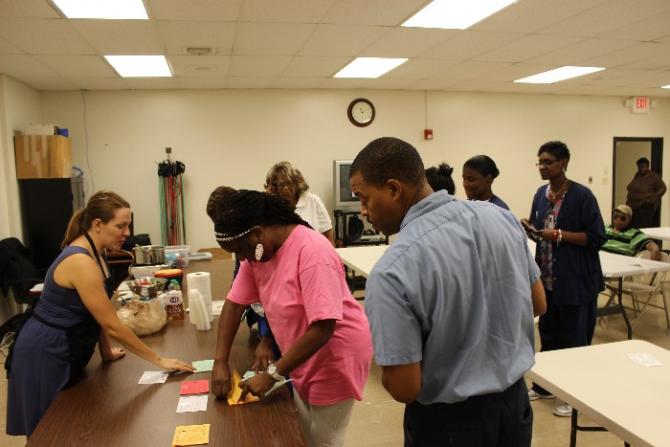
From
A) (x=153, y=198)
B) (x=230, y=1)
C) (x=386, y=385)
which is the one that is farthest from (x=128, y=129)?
(x=386, y=385)

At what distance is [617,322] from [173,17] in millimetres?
4696

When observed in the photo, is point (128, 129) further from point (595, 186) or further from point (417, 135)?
point (595, 186)

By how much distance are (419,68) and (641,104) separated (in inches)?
190

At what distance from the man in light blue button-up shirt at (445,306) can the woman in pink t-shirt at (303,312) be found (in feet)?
1.12

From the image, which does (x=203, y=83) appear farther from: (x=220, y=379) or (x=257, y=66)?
(x=220, y=379)

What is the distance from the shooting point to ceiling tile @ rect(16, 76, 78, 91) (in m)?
5.34

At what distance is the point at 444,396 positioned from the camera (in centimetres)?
105

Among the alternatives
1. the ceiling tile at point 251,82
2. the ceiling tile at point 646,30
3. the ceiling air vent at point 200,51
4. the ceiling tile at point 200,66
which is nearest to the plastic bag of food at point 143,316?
the ceiling air vent at point 200,51

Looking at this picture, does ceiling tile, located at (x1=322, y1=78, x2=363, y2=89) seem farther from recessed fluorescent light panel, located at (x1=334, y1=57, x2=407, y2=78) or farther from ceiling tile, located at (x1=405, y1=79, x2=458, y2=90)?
ceiling tile, located at (x1=405, y1=79, x2=458, y2=90)

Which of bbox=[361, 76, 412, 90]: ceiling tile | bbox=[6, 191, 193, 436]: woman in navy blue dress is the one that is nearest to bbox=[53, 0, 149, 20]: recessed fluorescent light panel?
bbox=[6, 191, 193, 436]: woman in navy blue dress

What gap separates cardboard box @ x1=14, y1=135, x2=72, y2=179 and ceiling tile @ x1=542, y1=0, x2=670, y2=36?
496cm

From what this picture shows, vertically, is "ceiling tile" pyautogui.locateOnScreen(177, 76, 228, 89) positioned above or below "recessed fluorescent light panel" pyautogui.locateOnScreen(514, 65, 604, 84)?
below

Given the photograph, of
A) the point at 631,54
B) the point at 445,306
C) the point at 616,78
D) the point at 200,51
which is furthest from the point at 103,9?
the point at 616,78

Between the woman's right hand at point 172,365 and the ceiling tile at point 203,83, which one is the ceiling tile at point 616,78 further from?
the woman's right hand at point 172,365
